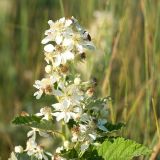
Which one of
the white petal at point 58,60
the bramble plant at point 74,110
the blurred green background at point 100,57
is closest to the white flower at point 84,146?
the bramble plant at point 74,110

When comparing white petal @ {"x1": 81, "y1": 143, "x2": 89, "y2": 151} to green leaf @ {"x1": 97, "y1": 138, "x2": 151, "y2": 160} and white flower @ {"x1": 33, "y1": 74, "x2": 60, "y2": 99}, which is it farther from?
white flower @ {"x1": 33, "y1": 74, "x2": 60, "y2": 99}

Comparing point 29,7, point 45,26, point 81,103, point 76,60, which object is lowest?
point 81,103

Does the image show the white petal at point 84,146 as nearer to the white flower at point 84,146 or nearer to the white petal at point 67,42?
the white flower at point 84,146

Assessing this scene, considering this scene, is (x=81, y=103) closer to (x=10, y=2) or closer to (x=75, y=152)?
(x=75, y=152)

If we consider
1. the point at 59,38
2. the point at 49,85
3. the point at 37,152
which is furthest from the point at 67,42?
the point at 37,152

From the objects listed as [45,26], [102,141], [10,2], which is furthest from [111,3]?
[10,2]

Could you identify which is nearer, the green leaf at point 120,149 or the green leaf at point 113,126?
the green leaf at point 120,149
